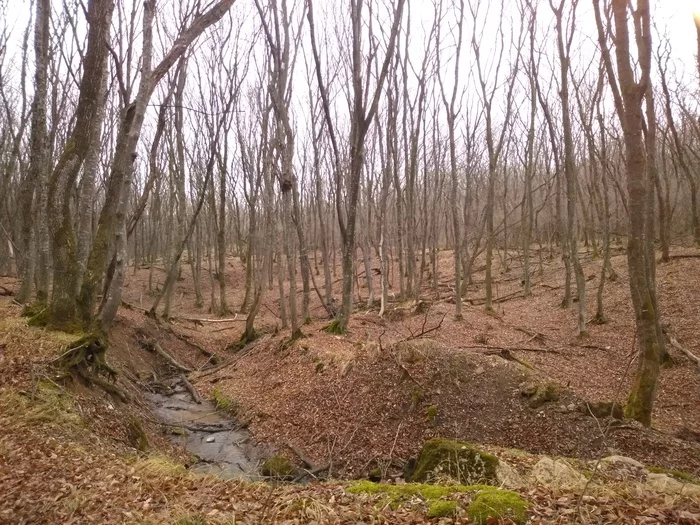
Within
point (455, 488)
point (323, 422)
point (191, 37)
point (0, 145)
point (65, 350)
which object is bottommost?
point (323, 422)

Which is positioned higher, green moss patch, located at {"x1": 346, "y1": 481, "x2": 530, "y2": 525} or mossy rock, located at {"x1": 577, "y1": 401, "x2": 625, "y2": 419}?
green moss patch, located at {"x1": 346, "y1": 481, "x2": 530, "y2": 525}

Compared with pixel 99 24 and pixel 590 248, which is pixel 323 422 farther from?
pixel 590 248

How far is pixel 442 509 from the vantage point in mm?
3553

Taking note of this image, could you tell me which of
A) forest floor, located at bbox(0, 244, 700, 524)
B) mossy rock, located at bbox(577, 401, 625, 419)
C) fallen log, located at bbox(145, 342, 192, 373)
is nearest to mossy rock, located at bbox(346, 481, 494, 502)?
forest floor, located at bbox(0, 244, 700, 524)

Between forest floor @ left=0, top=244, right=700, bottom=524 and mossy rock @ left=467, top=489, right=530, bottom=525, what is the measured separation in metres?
0.11

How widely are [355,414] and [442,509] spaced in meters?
4.67

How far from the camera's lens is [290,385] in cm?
991

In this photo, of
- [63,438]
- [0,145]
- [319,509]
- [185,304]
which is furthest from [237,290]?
[319,509]

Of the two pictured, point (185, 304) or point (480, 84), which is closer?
point (480, 84)

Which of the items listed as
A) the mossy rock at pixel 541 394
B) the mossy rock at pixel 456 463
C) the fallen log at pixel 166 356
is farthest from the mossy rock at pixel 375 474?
the fallen log at pixel 166 356

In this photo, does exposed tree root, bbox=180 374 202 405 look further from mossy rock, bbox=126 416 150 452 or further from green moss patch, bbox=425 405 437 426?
green moss patch, bbox=425 405 437 426

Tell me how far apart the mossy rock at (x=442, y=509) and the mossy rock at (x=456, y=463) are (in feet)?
3.57

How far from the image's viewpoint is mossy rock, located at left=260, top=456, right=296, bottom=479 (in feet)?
21.8

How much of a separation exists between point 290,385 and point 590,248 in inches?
852
